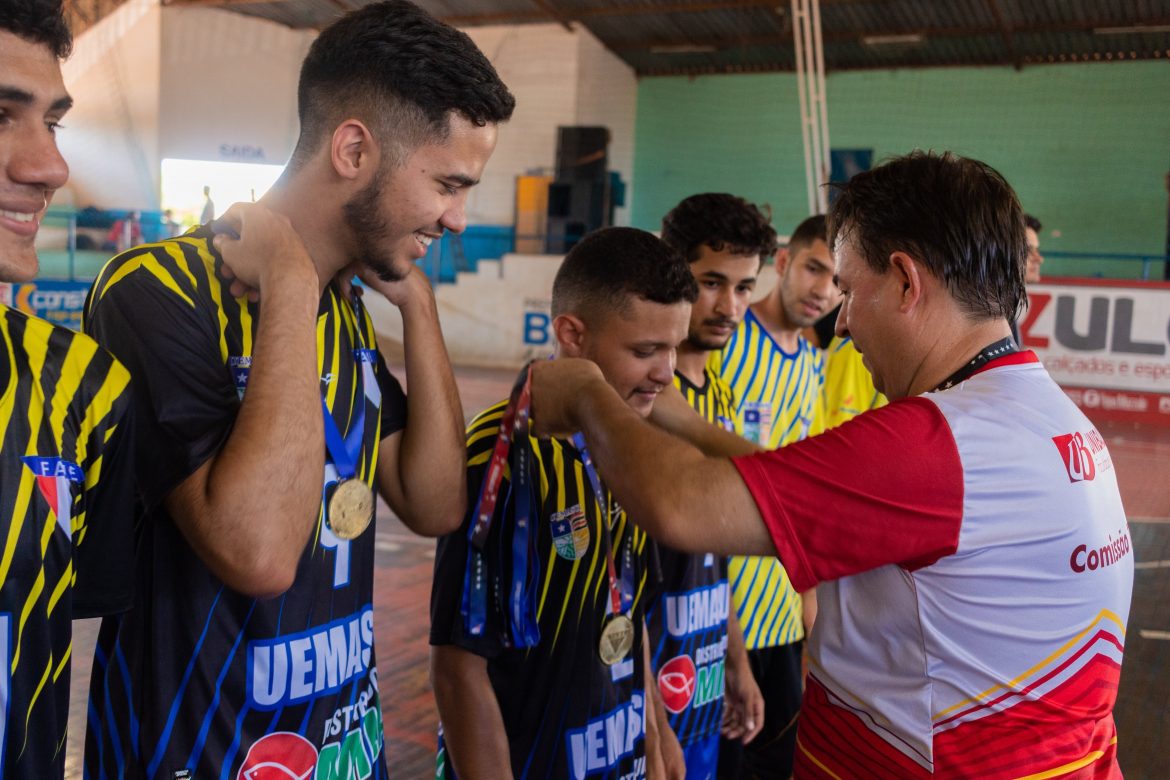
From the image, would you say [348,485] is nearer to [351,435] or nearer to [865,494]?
[351,435]

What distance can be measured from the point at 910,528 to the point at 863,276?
45 cm

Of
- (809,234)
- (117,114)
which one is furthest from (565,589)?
(117,114)

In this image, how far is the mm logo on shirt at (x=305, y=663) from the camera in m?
1.55

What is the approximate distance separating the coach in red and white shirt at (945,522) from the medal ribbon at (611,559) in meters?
0.47

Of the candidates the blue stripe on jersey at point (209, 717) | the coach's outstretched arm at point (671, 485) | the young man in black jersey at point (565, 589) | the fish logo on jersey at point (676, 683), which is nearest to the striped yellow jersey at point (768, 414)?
the fish logo on jersey at point (676, 683)

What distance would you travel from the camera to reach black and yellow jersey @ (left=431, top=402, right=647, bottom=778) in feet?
6.37

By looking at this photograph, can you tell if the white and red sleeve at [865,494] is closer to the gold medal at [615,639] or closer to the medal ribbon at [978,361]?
the medal ribbon at [978,361]

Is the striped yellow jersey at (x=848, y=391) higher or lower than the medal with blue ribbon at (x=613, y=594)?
higher

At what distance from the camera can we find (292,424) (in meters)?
1.41

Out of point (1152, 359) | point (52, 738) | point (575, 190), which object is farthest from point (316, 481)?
point (575, 190)

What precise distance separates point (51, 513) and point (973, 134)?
20238 millimetres

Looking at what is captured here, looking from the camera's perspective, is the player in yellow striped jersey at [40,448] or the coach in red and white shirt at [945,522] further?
the coach in red and white shirt at [945,522]

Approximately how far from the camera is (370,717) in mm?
1730

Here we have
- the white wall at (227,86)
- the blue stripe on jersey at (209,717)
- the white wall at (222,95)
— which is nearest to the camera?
the blue stripe on jersey at (209,717)
